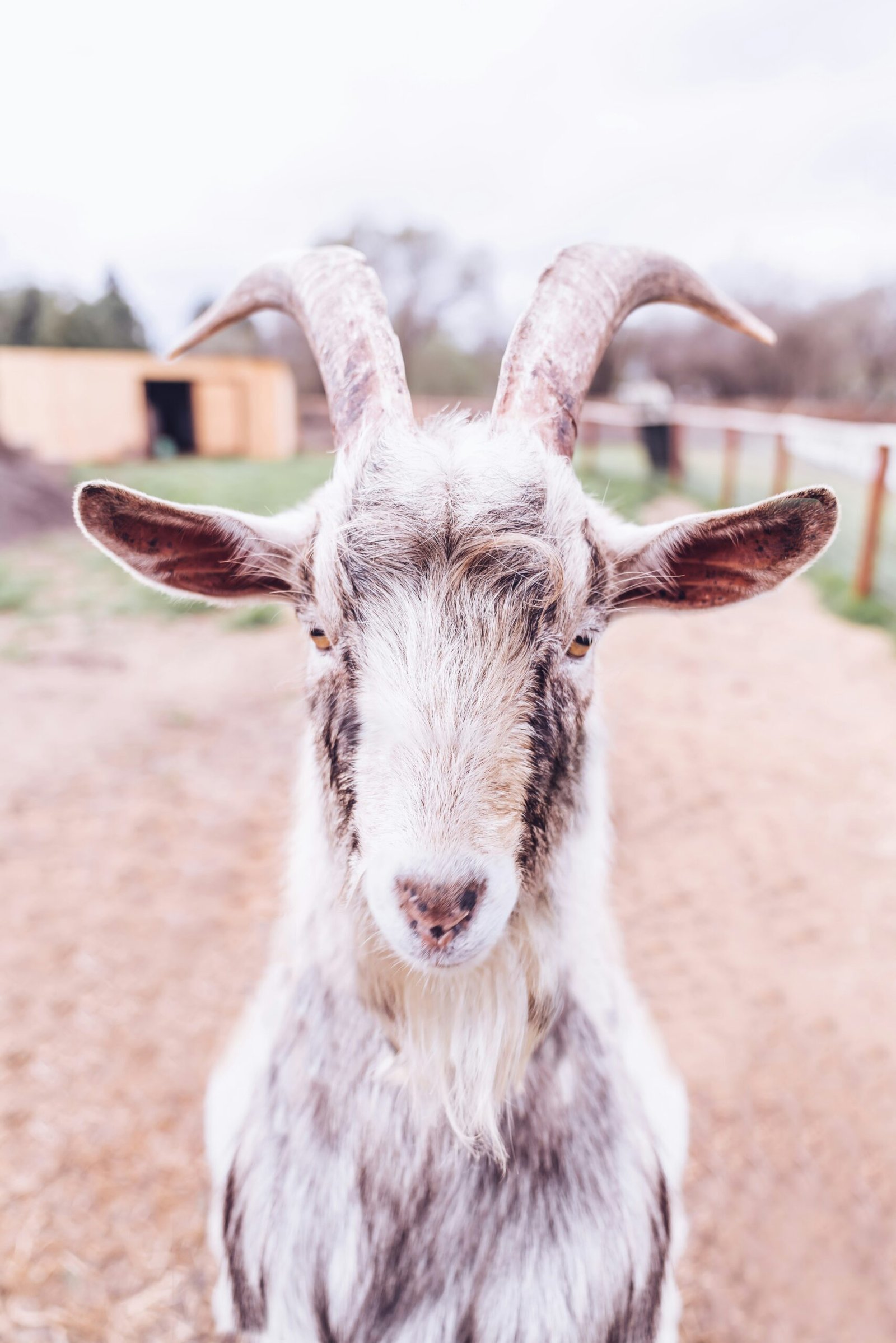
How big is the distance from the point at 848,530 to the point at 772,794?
18.1 feet

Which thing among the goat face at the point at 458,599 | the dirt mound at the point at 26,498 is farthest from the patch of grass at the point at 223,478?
the goat face at the point at 458,599

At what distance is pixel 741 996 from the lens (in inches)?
141

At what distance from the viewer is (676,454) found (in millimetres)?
16297

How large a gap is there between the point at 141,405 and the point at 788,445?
1569 cm

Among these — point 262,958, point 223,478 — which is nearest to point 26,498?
point 223,478

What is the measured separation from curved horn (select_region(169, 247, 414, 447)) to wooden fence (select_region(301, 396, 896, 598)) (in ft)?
0.68

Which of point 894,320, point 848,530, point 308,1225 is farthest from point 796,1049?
point 894,320

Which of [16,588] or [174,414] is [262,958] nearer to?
[16,588]

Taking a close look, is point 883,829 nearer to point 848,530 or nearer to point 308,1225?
point 308,1225

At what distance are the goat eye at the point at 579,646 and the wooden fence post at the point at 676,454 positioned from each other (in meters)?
15.5

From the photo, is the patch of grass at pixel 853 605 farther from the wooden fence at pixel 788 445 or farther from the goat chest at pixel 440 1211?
the goat chest at pixel 440 1211

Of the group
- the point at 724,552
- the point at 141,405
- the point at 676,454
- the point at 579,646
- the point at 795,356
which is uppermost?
the point at 724,552

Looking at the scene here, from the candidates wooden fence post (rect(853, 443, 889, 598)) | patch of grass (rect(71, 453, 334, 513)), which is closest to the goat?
wooden fence post (rect(853, 443, 889, 598))

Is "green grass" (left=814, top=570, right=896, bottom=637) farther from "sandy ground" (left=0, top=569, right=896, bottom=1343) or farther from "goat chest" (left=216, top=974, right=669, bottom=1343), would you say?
"goat chest" (left=216, top=974, right=669, bottom=1343)
